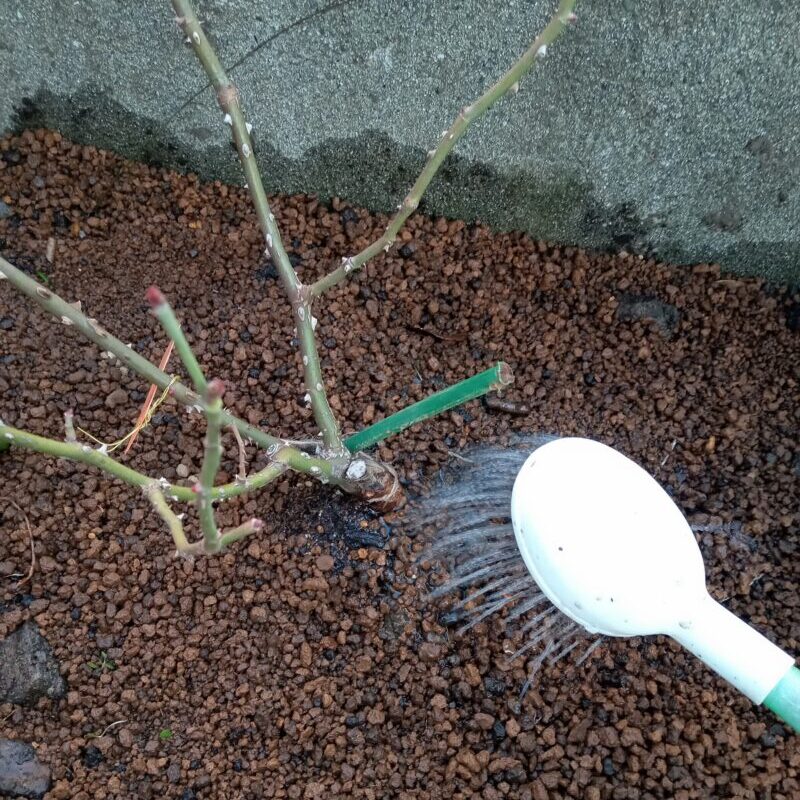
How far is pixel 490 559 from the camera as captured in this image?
42.9 inches

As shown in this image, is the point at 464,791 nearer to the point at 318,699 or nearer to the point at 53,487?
the point at 318,699

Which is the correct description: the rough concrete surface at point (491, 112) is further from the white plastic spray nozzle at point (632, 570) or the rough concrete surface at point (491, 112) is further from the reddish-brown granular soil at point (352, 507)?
the white plastic spray nozzle at point (632, 570)

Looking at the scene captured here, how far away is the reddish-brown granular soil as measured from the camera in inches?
39.6

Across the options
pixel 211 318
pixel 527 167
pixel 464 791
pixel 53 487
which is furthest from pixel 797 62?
pixel 53 487

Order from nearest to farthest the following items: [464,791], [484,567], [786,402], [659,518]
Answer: [659,518], [464,791], [484,567], [786,402]

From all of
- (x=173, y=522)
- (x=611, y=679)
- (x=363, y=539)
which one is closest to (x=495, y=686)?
(x=611, y=679)

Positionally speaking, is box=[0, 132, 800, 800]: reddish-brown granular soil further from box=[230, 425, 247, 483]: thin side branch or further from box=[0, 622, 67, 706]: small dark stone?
Result: box=[230, 425, 247, 483]: thin side branch

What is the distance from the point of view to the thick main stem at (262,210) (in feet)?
2.71

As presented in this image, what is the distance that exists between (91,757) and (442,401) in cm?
64

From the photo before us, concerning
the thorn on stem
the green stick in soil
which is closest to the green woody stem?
the thorn on stem

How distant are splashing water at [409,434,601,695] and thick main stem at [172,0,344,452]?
22 centimetres

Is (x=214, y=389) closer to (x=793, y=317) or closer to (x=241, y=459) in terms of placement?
(x=241, y=459)

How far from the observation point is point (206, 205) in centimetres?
124

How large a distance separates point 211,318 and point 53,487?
325mm
